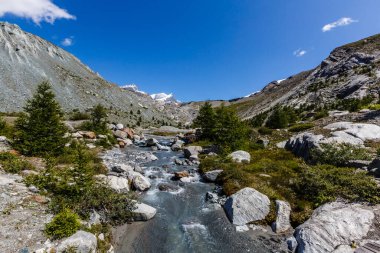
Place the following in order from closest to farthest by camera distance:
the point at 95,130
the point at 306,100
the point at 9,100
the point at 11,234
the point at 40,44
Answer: the point at 11,234 < the point at 95,130 < the point at 9,100 < the point at 306,100 < the point at 40,44

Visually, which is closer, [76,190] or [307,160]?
[76,190]

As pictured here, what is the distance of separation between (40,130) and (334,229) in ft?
87.2

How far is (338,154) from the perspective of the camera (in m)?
22.2

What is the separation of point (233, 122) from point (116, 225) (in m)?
24.4

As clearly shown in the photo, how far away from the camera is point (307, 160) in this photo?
2588 cm

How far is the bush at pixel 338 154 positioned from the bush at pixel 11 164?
85.8ft

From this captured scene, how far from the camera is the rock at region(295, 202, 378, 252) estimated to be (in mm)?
11562

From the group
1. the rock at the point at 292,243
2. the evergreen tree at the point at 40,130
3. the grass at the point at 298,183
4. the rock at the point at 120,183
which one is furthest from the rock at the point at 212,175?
the evergreen tree at the point at 40,130

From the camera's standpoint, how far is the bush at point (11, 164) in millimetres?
17163

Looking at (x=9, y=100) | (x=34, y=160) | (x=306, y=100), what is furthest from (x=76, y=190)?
(x=306, y=100)

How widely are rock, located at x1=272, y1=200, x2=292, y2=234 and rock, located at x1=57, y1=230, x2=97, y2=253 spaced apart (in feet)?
33.7

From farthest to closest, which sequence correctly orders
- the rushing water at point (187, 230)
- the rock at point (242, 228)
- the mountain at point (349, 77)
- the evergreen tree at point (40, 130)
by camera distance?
the mountain at point (349, 77)
the evergreen tree at point (40, 130)
the rock at point (242, 228)
the rushing water at point (187, 230)

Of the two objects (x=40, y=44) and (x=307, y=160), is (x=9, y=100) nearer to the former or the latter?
(x=40, y=44)

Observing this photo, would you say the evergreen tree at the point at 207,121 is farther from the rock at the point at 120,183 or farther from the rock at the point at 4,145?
the rock at the point at 4,145
